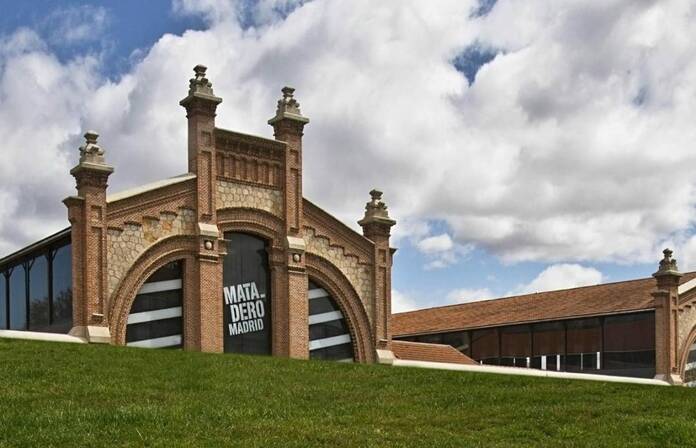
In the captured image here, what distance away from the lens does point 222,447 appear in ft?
44.4

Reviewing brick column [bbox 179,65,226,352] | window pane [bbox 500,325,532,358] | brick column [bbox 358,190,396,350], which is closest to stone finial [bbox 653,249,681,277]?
window pane [bbox 500,325,532,358]

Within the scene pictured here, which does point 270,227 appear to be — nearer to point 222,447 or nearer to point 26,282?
point 26,282

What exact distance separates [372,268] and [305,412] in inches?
764

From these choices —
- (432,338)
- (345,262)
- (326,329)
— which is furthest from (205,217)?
(432,338)

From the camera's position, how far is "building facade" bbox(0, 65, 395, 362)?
2867 centimetres

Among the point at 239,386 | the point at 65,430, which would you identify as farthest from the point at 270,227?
the point at 65,430

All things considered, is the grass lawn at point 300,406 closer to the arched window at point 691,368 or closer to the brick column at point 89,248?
the brick column at point 89,248

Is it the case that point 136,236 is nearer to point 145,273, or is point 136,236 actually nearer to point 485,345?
point 145,273

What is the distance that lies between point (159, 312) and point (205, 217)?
330 centimetres

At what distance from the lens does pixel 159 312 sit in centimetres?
3008

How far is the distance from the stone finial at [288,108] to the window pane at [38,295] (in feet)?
29.7

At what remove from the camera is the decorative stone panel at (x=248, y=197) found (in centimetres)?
3175

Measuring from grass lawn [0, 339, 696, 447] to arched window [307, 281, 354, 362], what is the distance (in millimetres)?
10456

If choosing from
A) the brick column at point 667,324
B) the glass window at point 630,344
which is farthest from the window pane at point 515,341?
the brick column at point 667,324
